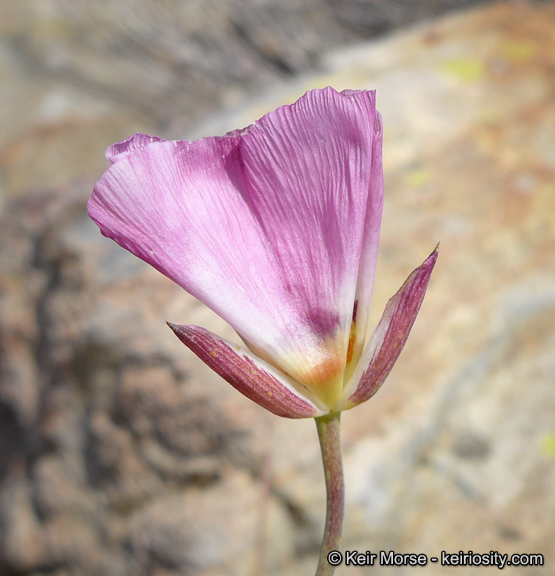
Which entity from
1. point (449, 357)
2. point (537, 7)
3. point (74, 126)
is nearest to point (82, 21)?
point (74, 126)

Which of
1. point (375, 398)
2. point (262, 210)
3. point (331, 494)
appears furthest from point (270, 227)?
point (375, 398)

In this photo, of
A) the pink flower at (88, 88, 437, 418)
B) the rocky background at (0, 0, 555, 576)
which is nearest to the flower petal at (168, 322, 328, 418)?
the pink flower at (88, 88, 437, 418)

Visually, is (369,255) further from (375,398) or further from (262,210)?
(375,398)

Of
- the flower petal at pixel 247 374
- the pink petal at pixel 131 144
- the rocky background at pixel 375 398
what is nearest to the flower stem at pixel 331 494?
the flower petal at pixel 247 374

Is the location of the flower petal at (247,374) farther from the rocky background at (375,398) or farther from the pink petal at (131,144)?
the rocky background at (375,398)

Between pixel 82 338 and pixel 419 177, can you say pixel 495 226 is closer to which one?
pixel 419 177

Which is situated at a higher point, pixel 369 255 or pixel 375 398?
pixel 375 398
